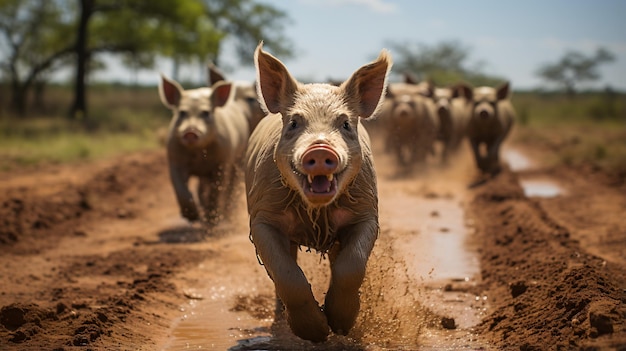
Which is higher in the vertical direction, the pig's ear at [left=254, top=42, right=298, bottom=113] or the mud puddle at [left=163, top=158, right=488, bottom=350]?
the pig's ear at [left=254, top=42, right=298, bottom=113]

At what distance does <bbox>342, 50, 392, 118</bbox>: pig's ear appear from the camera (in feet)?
18.2

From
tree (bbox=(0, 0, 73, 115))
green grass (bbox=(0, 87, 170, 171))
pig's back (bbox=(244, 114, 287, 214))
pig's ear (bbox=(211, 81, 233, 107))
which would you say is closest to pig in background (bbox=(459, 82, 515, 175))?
pig's ear (bbox=(211, 81, 233, 107))

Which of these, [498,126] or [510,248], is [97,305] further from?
[498,126]

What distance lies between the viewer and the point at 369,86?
5.68 metres

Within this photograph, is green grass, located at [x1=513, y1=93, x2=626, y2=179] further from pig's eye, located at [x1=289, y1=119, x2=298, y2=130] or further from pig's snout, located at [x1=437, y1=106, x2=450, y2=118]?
pig's eye, located at [x1=289, y1=119, x2=298, y2=130]

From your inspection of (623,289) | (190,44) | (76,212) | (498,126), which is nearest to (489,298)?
(623,289)

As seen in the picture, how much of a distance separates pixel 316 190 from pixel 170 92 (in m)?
6.31

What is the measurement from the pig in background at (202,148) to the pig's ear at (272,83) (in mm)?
4338

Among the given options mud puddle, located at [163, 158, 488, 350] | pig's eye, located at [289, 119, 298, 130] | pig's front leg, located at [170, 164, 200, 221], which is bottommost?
mud puddle, located at [163, 158, 488, 350]

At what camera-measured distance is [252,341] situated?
575 cm

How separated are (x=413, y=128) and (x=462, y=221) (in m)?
6.51

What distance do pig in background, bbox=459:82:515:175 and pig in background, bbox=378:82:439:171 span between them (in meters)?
1.26

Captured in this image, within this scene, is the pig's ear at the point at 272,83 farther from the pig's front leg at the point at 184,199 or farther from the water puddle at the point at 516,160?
the water puddle at the point at 516,160

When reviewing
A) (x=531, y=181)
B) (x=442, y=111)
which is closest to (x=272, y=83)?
(x=531, y=181)
